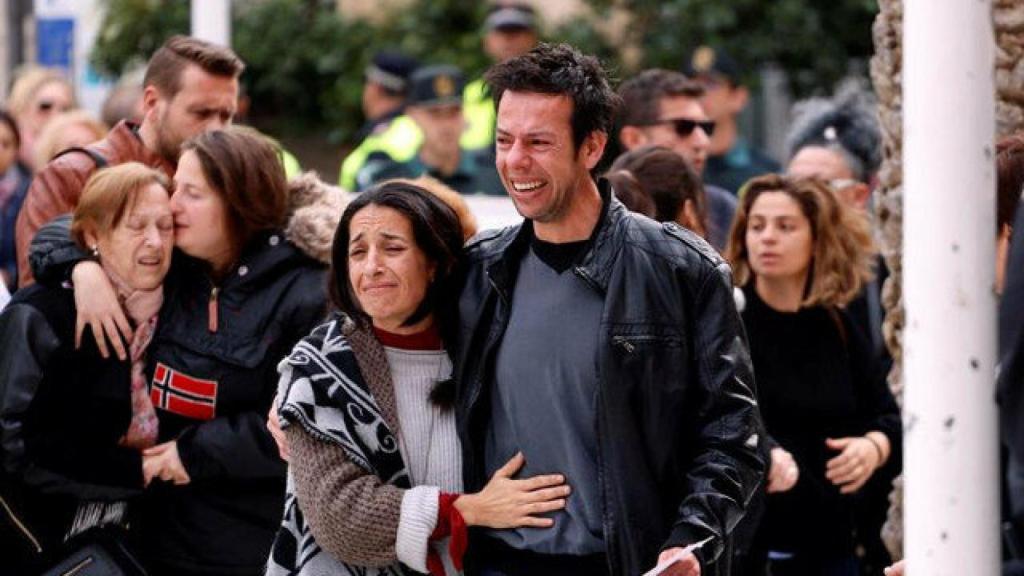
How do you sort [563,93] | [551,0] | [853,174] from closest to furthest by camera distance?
[563,93] → [853,174] → [551,0]

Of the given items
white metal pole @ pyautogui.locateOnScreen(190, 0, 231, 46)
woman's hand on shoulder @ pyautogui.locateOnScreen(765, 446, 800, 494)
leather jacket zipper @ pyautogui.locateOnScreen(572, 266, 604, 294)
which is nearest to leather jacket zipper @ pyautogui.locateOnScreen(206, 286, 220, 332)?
leather jacket zipper @ pyautogui.locateOnScreen(572, 266, 604, 294)

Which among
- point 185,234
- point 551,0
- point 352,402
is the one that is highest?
point 551,0

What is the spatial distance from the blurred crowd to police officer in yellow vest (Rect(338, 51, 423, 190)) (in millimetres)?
3005

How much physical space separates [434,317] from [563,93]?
0.65 m

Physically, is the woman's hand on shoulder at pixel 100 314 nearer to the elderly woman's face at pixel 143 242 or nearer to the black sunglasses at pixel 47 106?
the elderly woman's face at pixel 143 242

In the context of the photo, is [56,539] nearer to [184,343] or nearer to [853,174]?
[184,343]

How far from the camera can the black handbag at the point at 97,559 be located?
5770 mm

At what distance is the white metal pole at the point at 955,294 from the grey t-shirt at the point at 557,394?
1.06 metres

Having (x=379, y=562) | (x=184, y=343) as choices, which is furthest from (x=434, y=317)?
(x=184, y=343)

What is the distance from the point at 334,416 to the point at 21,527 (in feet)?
4.28

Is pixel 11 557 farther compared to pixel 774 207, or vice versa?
pixel 774 207

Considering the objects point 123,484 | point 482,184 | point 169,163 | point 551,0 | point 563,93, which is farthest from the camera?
point 551,0

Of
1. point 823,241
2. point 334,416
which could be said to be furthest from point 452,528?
point 823,241

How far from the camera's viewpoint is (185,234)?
19.6 ft
